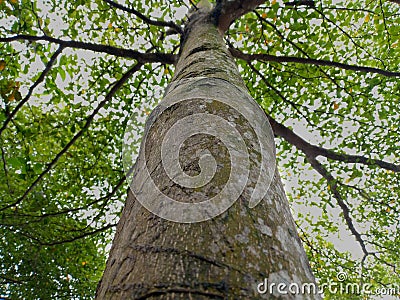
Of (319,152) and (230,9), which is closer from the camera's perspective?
(230,9)

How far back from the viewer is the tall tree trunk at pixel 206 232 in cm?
50

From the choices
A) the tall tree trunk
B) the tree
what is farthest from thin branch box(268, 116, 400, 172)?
the tall tree trunk

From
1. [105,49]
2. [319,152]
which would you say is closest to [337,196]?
[319,152]

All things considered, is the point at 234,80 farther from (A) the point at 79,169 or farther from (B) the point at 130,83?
(A) the point at 79,169

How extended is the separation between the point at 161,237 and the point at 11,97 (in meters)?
2.83

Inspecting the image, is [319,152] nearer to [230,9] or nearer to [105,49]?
[230,9]

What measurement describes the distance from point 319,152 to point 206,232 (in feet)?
11.5

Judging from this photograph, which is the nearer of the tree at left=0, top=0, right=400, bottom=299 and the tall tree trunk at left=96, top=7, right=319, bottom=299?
the tall tree trunk at left=96, top=7, right=319, bottom=299

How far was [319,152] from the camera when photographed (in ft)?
12.4

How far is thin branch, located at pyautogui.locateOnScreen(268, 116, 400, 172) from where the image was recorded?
350cm

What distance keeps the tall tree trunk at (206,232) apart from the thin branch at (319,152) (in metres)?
2.70

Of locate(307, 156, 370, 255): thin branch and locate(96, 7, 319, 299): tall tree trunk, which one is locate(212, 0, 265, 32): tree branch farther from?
locate(96, 7, 319, 299): tall tree trunk

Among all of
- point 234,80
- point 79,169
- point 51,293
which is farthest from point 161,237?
point 51,293

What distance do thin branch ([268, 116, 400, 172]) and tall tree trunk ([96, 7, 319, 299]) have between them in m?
2.70
